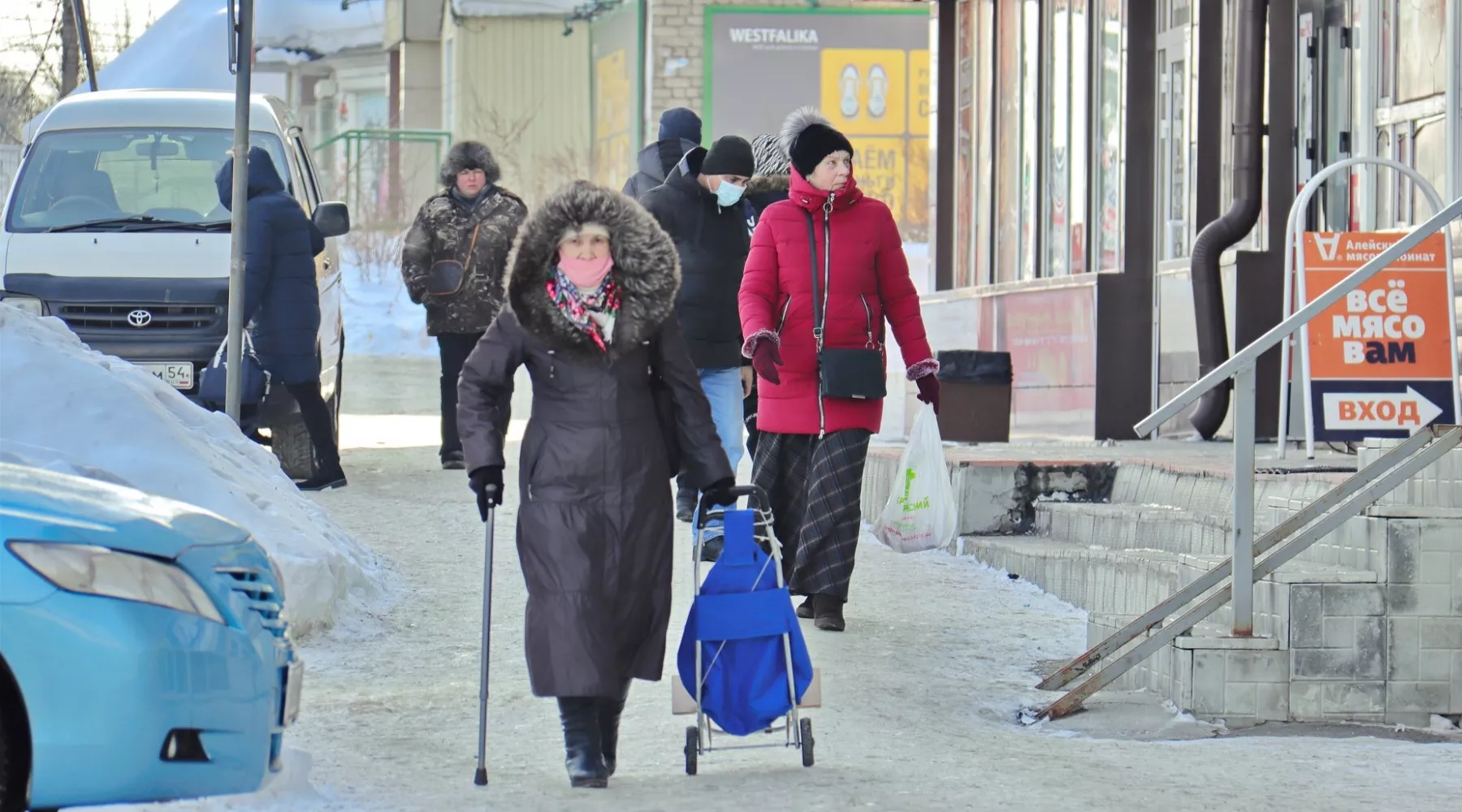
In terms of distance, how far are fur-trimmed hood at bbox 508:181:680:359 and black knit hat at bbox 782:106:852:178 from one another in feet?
6.51

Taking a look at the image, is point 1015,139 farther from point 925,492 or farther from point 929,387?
point 929,387

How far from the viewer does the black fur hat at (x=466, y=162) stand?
40.2ft

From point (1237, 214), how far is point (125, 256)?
232 inches

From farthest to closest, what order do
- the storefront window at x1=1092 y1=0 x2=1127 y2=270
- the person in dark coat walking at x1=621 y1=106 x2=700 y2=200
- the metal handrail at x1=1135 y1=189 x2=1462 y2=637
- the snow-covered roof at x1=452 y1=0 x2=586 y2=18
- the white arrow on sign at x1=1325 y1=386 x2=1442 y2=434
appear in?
the snow-covered roof at x1=452 y1=0 x2=586 y2=18, the storefront window at x1=1092 y1=0 x2=1127 y2=270, the person in dark coat walking at x1=621 y1=106 x2=700 y2=200, the white arrow on sign at x1=1325 y1=386 x2=1442 y2=434, the metal handrail at x1=1135 y1=189 x2=1462 y2=637

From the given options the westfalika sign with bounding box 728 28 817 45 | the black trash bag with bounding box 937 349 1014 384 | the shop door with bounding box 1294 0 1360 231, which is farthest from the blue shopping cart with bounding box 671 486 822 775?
the westfalika sign with bounding box 728 28 817 45

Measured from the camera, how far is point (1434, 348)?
367 inches

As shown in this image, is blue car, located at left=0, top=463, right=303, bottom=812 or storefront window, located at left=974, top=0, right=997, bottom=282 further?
storefront window, located at left=974, top=0, right=997, bottom=282

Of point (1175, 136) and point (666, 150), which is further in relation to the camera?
point (1175, 136)

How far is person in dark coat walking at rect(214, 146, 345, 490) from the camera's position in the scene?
11672 mm

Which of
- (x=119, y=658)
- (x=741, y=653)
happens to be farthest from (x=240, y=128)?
(x=119, y=658)

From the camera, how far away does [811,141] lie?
7680mm

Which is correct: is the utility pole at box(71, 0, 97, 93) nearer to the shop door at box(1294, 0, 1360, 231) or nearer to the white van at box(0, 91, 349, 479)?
the white van at box(0, 91, 349, 479)

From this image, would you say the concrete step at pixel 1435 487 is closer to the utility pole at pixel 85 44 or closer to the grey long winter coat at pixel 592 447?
the grey long winter coat at pixel 592 447

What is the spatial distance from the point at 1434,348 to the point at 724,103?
929 inches
